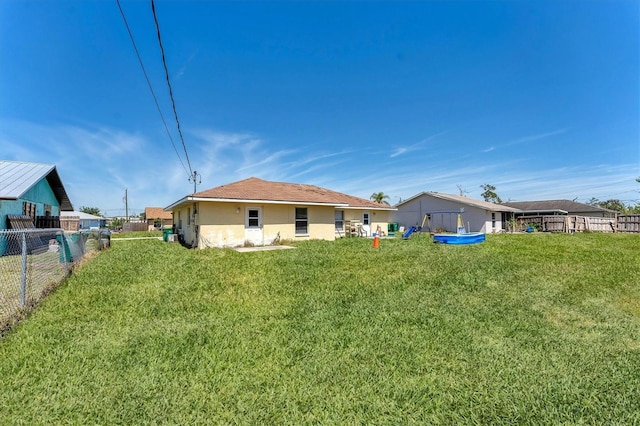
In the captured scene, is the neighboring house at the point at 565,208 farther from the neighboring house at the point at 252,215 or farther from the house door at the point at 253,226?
the house door at the point at 253,226

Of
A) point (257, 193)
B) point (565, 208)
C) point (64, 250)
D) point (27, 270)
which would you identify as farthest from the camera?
point (565, 208)

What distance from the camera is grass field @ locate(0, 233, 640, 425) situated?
2.70 metres

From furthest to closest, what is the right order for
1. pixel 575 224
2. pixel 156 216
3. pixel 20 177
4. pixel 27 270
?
pixel 156 216
pixel 575 224
pixel 20 177
pixel 27 270

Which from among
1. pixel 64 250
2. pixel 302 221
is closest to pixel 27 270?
pixel 64 250

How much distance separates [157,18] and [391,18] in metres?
8.21

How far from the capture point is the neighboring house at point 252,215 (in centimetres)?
1363

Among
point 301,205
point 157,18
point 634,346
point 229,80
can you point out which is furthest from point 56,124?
point 634,346

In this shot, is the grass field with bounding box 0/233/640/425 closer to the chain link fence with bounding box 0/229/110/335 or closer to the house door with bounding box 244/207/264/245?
the chain link fence with bounding box 0/229/110/335

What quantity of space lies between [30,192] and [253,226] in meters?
9.91

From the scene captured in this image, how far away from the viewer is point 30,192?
13516 mm


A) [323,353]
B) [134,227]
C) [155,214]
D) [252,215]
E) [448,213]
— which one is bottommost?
[323,353]

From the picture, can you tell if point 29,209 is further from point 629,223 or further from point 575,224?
point 629,223

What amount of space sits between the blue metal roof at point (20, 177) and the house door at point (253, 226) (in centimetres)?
830

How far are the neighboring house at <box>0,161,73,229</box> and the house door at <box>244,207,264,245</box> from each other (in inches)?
327
